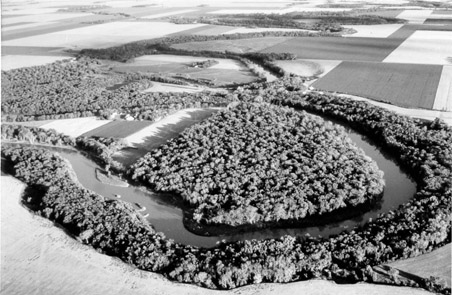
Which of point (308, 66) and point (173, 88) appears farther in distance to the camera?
point (308, 66)

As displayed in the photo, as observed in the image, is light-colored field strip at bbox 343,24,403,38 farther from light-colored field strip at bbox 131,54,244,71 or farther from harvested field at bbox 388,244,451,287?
harvested field at bbox 388,244,451,287

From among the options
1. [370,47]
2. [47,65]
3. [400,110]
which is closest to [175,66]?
[47,65]

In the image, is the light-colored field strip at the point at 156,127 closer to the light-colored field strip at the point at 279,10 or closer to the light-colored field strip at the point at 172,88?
the light-colored field strip at the point at 172,88

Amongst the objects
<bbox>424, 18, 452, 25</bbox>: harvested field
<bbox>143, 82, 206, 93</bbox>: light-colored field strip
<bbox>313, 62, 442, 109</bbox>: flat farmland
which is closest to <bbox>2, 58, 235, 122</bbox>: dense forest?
<bbox>143, 82, 206, 93</bbox>: light-colored field strip

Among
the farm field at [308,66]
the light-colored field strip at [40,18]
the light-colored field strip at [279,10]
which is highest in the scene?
the light-colored field strip at [279,10]

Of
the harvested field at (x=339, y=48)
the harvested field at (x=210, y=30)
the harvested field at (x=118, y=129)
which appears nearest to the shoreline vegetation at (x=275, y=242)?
the harvested field at (x=118, y=129)

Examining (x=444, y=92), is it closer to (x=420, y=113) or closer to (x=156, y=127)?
(x=420, y=113)

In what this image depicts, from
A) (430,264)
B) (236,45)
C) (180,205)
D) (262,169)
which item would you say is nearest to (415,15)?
(236,45)

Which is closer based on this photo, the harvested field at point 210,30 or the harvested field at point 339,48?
the harvested field at point 339,48
